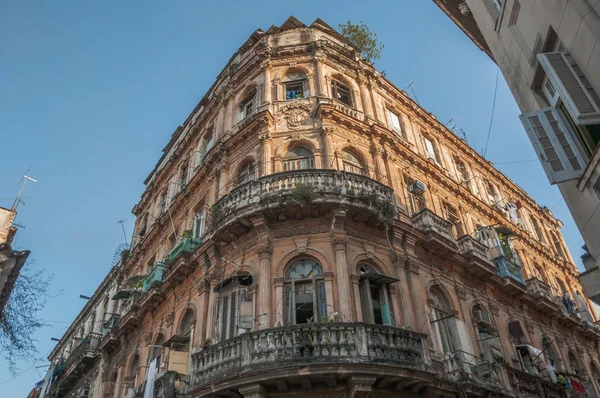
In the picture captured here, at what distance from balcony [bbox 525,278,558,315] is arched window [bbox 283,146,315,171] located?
10.7m

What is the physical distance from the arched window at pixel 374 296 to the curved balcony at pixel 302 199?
173 centimetres

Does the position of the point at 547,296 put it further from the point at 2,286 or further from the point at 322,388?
the point at 2,286

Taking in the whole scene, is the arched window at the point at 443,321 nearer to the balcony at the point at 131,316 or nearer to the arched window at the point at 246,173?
the arched window at the point at 246,173

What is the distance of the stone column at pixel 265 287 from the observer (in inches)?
463

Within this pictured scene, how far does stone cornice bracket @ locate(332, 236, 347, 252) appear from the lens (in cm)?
1277

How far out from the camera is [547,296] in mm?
19953

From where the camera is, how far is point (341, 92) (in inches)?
760

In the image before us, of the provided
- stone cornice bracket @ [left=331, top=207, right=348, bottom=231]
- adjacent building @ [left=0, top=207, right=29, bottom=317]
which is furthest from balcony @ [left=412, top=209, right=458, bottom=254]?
adjacent building @ [left=0, top=207, right=29, bottom=317]

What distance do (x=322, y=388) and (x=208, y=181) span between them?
10.4 metres

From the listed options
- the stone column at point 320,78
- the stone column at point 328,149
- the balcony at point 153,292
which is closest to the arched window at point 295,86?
the stone column at point 320,78

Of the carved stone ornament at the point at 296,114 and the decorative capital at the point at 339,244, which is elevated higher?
the carved stone ornament at the point at 296,114

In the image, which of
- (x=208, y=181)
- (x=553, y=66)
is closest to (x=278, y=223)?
(x=208, y=181)

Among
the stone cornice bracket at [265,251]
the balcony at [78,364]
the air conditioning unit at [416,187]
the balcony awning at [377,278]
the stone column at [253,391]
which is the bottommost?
the stone column at [253,391]

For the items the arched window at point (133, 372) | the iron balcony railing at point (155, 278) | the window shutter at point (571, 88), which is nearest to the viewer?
the window shutter at point (571, 88)
